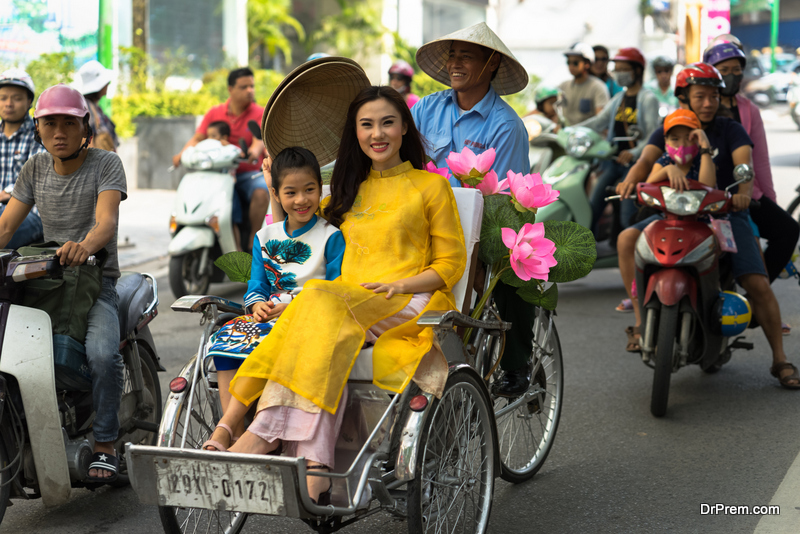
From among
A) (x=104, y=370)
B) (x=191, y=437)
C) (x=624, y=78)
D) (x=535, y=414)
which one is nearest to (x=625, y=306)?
(x=624, y=78)

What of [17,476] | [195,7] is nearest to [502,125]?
[17,476]

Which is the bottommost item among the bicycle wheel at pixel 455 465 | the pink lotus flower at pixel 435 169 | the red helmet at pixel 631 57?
the bicycle wheel at pixel 455 465

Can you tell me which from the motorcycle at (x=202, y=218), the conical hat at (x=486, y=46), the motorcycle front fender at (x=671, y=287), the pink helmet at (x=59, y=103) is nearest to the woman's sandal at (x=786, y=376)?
the motorcycle front fender at (x=671, y=287)

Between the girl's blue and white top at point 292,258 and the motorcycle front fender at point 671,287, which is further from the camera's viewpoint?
the motorcycle front fender at point 671,287

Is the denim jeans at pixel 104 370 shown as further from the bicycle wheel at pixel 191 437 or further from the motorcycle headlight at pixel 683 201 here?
the motorcycle headlight at pixel 683 201

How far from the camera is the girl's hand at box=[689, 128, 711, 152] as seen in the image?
5.06 metres

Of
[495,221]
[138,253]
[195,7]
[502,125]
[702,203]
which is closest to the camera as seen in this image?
[495,221]

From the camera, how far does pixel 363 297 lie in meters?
3.10

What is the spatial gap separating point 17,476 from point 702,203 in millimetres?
3646

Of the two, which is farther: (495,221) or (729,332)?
(729,332)

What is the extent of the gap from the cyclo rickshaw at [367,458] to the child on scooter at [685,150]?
1975mm

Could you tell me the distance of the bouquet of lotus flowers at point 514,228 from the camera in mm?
3578

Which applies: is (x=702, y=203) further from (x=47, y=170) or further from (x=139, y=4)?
(x=139, y=4)

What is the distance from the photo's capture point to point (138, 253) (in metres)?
10.0
